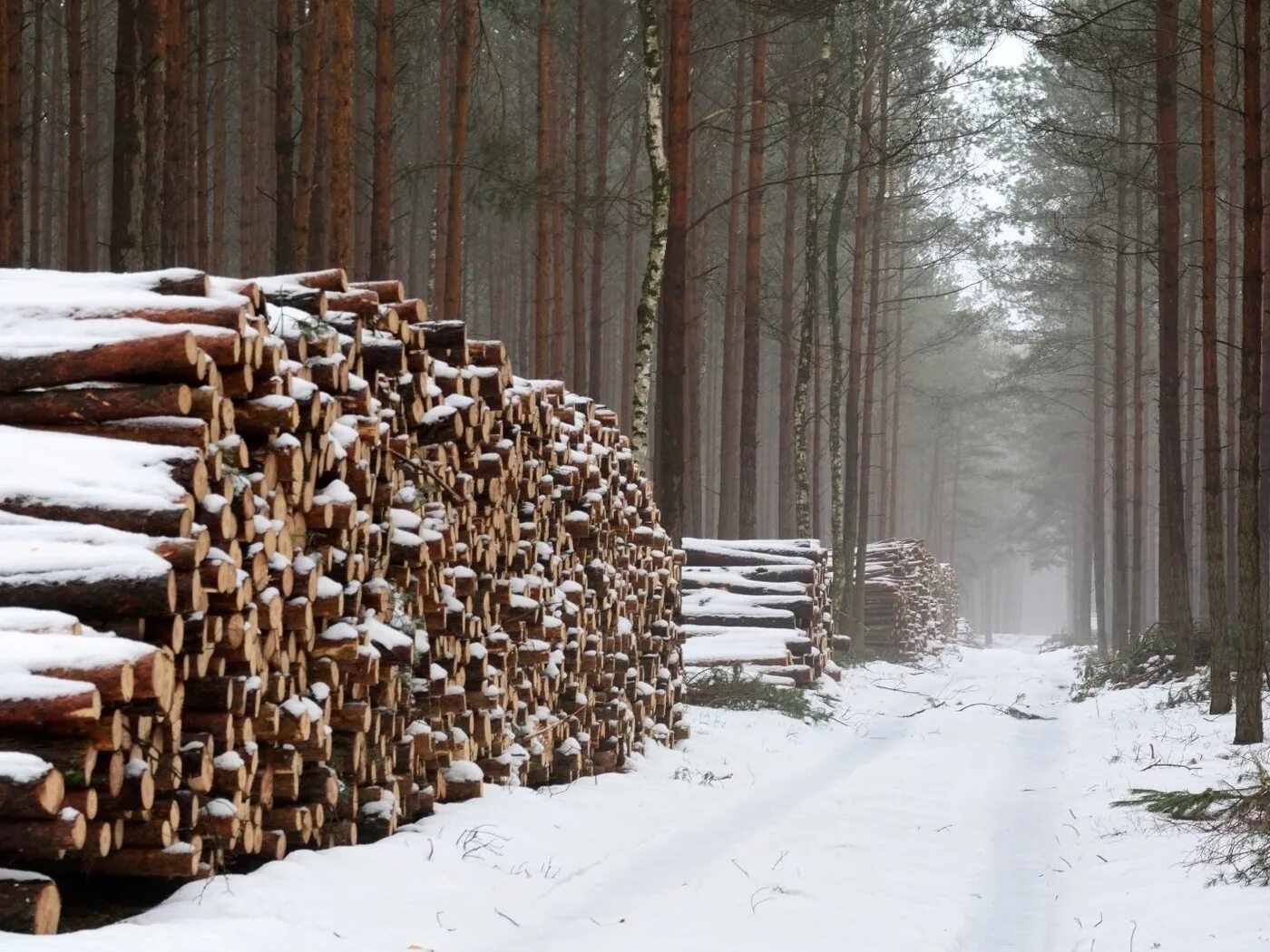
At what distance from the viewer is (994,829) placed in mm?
8641

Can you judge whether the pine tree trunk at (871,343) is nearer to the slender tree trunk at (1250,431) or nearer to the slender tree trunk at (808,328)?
the slender tree trunk at (808,328)

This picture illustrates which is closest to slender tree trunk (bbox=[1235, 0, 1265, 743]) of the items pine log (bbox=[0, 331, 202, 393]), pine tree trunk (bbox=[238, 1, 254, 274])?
pine log (bbox=[0, 331, 202, 393])

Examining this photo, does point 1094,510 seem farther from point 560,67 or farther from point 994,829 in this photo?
point 994,829

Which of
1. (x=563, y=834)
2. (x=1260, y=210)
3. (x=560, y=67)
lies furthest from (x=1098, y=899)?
(x=560, y=67)

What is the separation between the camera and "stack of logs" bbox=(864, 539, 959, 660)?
96.3ft

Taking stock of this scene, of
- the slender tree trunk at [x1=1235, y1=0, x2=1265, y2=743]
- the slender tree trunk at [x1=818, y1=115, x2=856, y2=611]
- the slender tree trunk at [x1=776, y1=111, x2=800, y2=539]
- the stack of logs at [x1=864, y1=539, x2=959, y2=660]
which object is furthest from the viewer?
the stack of logs at [x1=864, y1=539, x2=959, y2=660]

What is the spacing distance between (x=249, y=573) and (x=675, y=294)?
11.6 meters

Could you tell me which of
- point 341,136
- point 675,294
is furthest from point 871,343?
point 341,136

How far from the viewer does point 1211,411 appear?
45.4 feet

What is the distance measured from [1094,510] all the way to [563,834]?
108 feet

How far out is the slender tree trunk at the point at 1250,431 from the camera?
38.3 ft

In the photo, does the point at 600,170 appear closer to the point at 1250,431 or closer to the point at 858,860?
the point at 1250,431

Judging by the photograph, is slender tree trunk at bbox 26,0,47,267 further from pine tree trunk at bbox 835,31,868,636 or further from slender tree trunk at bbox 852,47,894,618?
slender tree trunk at bbox 852,47,894,618

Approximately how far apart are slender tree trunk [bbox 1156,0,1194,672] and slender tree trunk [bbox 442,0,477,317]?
8.64 m
